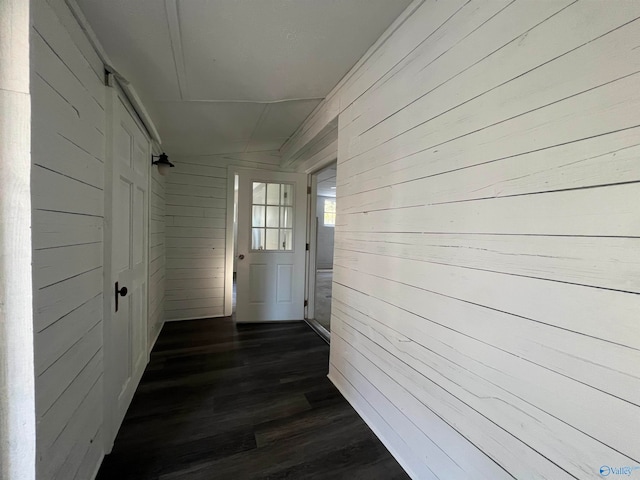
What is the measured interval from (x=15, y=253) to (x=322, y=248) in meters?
7.61

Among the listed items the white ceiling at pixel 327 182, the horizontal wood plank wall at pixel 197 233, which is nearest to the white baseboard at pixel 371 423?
the horizontal wood plank wall at pixel 197 233

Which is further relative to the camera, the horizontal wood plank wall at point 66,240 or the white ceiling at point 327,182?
the white ceiling at point 327,182

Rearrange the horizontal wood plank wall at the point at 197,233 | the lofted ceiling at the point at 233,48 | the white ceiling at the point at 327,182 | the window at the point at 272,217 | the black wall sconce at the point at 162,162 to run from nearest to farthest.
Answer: the lofted ceiling at the point at 233,48
the black wall sconce at the point at 162,162
the horizontal wood plank wall at the point at 197,233
the window at the point at 272,217
the white ceiling at the point at 327,182

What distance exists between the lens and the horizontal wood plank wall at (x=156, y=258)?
261 cm

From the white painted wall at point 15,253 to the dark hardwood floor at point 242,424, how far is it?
74 cm

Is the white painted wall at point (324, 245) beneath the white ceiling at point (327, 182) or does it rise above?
beneath

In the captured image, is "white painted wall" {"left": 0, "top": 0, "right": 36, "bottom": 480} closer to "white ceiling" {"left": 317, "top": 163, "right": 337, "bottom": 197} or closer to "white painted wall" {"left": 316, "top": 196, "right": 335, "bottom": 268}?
"white ceiling" {"left": 317, "top": 163, "right": 337, "bottom": 197}

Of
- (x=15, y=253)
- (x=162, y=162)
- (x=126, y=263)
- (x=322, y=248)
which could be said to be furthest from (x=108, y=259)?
(x=322, y=248)

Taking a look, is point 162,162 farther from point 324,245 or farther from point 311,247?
point 324,245

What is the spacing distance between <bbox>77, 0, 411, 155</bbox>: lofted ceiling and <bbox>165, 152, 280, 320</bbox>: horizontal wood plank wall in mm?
1185

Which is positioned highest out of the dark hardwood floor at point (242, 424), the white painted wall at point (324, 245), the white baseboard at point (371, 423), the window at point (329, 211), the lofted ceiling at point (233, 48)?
the lofted ceiling at point (233, 48)

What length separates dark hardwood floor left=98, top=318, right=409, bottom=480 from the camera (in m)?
1.40

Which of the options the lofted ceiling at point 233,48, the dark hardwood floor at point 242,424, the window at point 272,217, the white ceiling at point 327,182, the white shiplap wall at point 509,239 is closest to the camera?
the white shiplap wall at point 509,239

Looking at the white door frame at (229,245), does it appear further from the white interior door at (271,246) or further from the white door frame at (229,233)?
the white interior door at (271,246)
